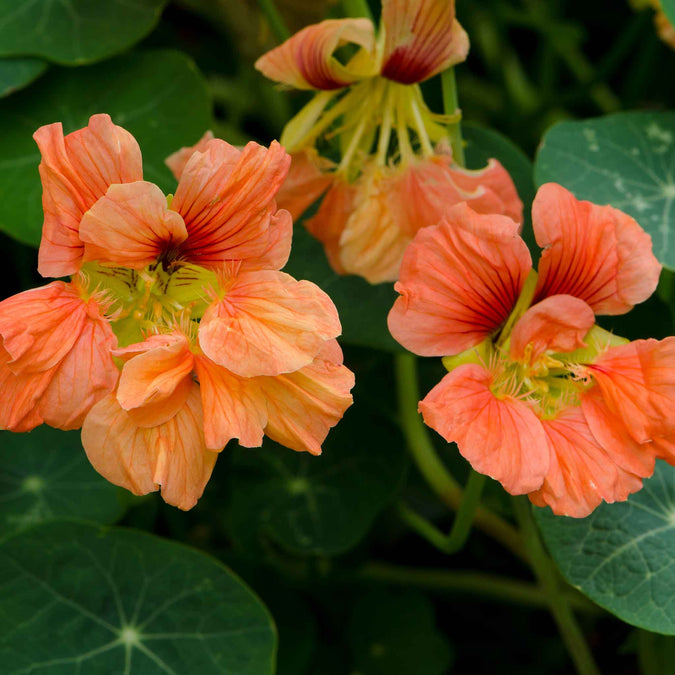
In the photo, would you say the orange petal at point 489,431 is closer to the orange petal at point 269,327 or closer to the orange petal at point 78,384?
the orange petal at point 269,327

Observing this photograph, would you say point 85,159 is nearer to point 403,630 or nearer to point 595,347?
point 595,347

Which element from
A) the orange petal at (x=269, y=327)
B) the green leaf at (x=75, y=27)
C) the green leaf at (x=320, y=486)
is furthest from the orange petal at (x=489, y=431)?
the green leaf at (x=75, y=27)

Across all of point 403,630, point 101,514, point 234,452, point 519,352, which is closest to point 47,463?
point 101,514

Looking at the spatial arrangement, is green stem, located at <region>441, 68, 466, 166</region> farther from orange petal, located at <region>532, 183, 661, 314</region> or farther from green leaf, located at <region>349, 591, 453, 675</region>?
green leaf, located at <region>349, 591, 453, 675</region>

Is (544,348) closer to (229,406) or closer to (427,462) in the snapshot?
(229,406)

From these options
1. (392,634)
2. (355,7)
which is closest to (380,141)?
(355,7)

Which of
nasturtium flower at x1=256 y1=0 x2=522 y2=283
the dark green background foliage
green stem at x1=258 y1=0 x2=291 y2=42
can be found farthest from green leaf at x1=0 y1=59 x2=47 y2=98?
nasturtium flower at x1=256 y1=0 x2=522 y2=283
